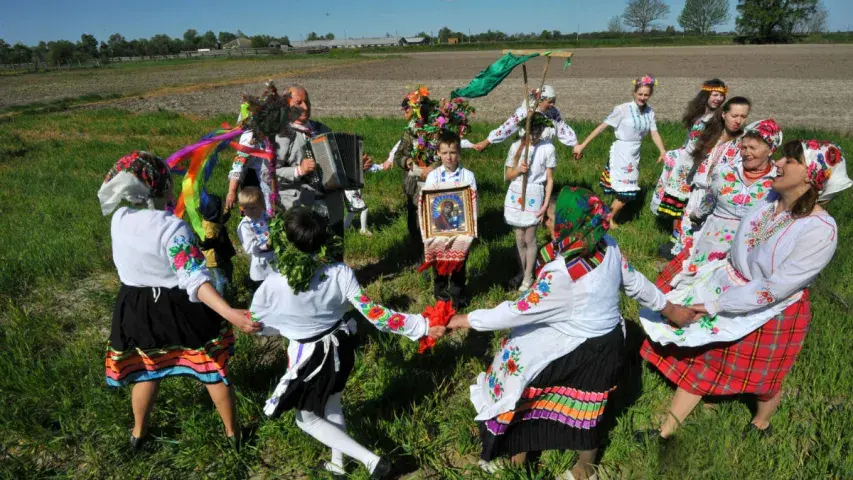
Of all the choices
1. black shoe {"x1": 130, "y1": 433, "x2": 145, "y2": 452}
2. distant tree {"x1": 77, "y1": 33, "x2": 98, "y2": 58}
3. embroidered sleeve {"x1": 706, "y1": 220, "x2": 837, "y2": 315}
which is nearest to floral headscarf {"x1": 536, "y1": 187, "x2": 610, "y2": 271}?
embroidered sleeve {"x1": 706, "y1": 220, "x2": 837, "y2": 315}

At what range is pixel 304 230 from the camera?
247 centimetres

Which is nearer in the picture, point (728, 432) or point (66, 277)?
point (728, 432)

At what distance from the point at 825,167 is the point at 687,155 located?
3.44 metres

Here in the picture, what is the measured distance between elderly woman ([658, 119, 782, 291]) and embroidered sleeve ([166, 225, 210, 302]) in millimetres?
3118

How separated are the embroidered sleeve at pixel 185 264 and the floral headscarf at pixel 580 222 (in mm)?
1928

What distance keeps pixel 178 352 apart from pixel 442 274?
2.43 metres

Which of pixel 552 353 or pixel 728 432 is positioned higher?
pixel 552 353

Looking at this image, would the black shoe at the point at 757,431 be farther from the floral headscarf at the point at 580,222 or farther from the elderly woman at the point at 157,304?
the elderly woman at the point at 157,304

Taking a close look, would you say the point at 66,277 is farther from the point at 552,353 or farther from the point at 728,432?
the point at 728,432

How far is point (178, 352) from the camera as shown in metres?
3.06

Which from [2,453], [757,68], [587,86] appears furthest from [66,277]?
[757,68]

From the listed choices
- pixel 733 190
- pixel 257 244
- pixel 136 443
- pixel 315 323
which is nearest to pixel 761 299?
pixel 733 190

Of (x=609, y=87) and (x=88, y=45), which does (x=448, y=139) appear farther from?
(x=88, y=45)

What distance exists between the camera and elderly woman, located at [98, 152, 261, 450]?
2.73m
